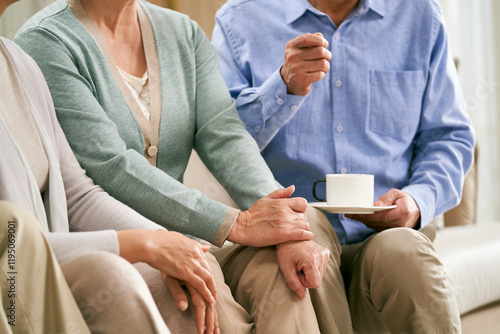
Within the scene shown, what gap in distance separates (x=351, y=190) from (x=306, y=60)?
0.96 feet

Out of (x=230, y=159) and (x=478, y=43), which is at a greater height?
(x=230, y=159)

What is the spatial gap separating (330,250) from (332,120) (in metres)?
0.41

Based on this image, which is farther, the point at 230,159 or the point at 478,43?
the point at 478,43

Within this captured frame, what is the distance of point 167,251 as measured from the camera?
888 mm

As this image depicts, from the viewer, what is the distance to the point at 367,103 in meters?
1.46

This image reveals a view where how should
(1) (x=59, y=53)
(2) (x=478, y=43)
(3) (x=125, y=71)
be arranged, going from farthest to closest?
(2) (x=478, y=43) → (3) (x=125, y=71) → (1) (x=59, y=53)

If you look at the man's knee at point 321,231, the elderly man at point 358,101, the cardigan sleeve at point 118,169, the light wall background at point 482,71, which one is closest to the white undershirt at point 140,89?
the cardigan sleeve at point 118,169

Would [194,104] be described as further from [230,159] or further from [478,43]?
[478,43]

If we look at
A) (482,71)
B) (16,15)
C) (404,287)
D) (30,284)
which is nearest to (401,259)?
(404,287)

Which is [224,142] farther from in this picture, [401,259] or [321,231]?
[401,259]

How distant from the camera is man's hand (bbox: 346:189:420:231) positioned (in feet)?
4.19

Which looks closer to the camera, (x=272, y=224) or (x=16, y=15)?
(x=272, y=224)

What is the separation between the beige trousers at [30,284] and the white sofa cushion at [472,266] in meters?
1.05

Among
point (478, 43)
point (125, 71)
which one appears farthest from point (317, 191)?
point (478, 43)
